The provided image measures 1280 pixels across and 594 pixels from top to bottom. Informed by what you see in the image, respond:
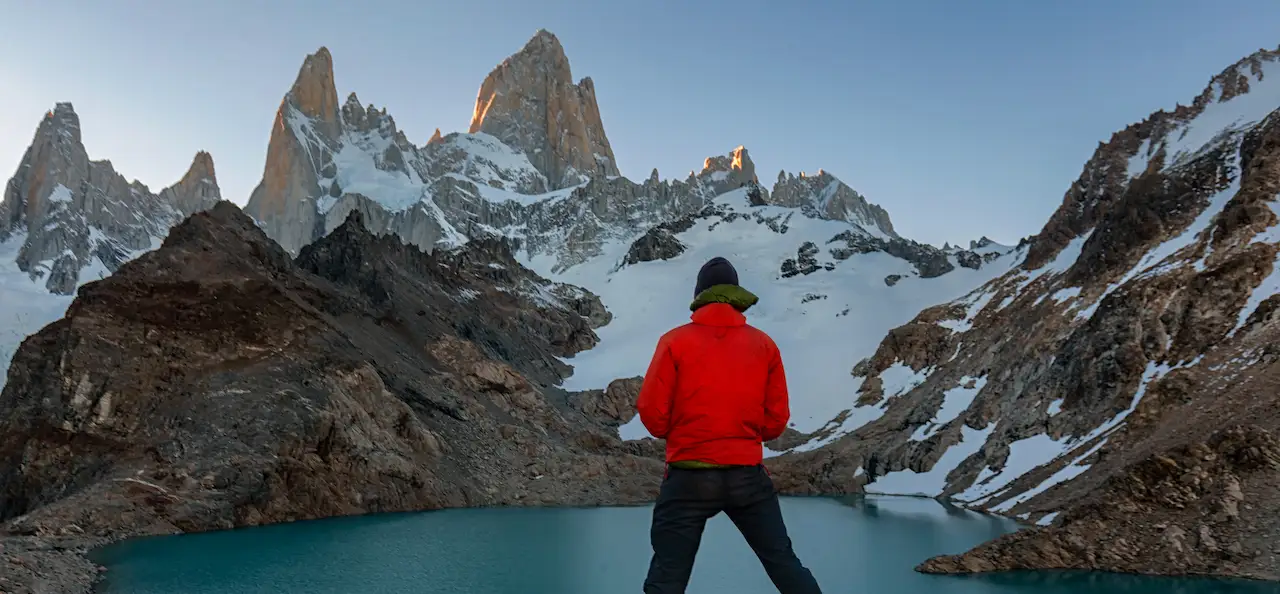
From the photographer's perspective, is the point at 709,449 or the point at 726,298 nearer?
the point at 709,449

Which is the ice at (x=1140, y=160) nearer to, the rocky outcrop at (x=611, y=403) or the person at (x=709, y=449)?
the rocky outcrop at (x=611, y=403)

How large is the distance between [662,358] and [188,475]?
47031mm

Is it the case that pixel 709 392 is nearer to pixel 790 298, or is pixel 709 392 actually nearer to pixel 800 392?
pixel 800 392

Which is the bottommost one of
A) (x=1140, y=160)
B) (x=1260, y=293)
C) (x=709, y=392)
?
(x=709, y=392)

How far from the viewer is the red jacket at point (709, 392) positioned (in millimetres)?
6359

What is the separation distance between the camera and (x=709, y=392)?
636cm

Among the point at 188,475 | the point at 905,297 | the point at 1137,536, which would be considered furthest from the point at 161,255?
the point at 905,297

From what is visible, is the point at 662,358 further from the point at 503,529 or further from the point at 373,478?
the point at 373,478

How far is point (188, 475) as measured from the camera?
45.1 meters

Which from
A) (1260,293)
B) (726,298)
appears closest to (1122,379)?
(1260,293)

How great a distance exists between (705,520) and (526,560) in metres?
29.7

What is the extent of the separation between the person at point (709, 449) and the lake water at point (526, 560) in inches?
831

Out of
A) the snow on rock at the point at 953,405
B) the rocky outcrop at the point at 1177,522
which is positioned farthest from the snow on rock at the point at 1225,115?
the rocky outcrop at the point at 1177,522

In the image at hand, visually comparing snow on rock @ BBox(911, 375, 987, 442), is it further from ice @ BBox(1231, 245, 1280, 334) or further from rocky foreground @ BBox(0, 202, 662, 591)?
ice @ BBox(1231, 245, 1280, 334)
